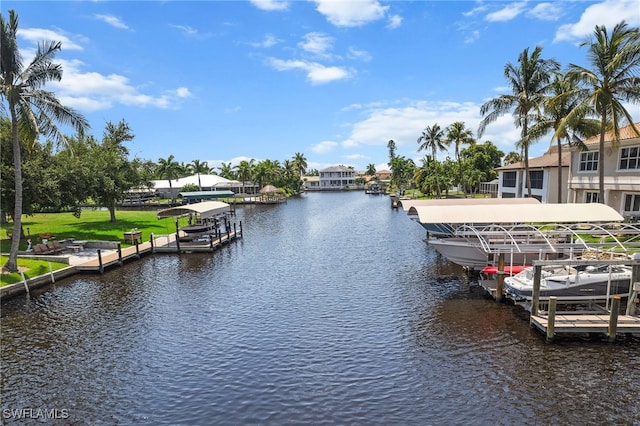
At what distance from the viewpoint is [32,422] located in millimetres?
11328

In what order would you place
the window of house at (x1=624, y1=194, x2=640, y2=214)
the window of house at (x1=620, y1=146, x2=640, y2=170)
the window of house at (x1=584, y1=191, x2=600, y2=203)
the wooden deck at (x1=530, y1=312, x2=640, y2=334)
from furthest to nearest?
1. the window of house at (x1=584, y1=191, x2=600, y2=203)
2. the window of house at (x1=624, y1=194, x2=640, y2=214)
3. the window of house at (x1=620, y1=146, x2=640, y2=170)
4. the wooden deck at (x1=530, y1=312, x2=640, y2=334)

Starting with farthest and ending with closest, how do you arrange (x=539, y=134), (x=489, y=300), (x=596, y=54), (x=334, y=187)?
(x=334, y=187) → (x=539, y=134) → (x=596, y=54) → (x=489, y=300)

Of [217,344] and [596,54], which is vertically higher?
[596,54]

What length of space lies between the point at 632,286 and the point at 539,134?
2481cm

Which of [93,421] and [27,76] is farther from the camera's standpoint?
[27,76]

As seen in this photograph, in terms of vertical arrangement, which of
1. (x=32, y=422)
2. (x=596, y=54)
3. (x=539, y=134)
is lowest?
(x=32, y=422)

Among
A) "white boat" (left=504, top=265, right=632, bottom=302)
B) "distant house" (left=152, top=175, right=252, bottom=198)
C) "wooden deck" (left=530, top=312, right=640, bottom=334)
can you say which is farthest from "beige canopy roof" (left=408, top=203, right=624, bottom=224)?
"distant house" (left=152, top=175, right=252, bottom=198)

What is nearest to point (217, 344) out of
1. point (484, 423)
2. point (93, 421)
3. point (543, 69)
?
point (93, 421)

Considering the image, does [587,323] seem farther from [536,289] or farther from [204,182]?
[204,182]

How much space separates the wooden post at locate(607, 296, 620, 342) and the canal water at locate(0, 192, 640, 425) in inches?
14.7

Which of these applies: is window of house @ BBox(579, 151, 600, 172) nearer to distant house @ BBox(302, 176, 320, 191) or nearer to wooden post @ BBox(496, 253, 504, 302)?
wooden post @ BBox(496, 253, 504, 302)

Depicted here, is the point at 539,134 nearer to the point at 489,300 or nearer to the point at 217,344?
the point at 489,300

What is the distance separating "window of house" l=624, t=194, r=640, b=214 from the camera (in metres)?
32.8

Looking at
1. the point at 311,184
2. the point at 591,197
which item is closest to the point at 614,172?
the point at 591,197
